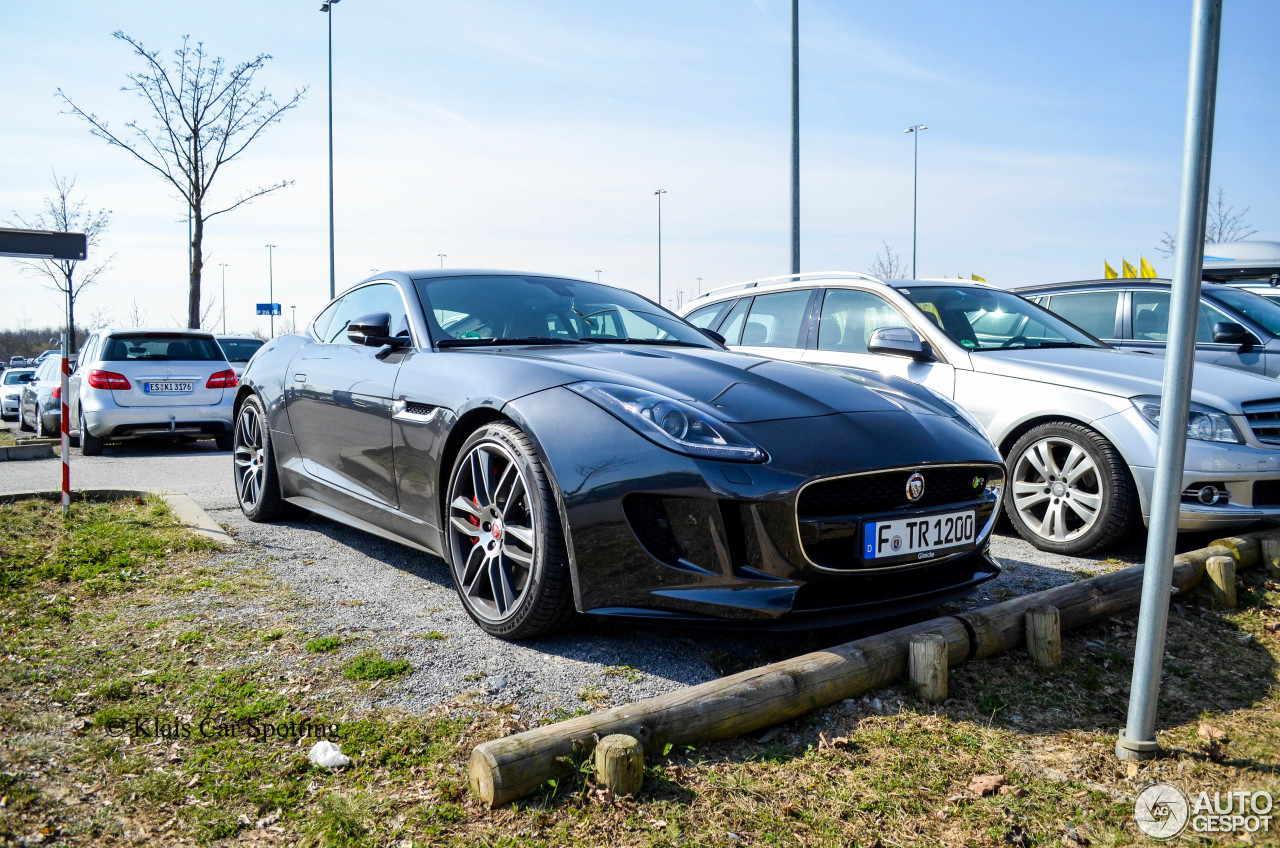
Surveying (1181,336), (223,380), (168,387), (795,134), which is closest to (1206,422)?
(1181,336)

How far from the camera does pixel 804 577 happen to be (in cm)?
302

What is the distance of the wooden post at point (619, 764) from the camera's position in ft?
7.45

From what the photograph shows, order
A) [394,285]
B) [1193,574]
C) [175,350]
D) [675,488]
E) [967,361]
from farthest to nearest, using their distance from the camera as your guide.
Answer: [175,350]
[967,361]
[394,285]
[1193,574]
[675,488]

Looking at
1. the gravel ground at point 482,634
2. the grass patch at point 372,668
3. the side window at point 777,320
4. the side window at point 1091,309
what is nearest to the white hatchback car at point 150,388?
the gravel ground at point 482,634

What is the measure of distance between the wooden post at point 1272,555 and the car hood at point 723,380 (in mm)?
2032

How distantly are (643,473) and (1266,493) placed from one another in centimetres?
369

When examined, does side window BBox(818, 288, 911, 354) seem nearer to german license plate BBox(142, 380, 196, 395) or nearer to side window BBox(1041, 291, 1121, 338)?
side window BBox(1041, 291, 1121, 338)

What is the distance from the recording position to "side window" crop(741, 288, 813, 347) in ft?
21.2

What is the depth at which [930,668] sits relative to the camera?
9.69 feet

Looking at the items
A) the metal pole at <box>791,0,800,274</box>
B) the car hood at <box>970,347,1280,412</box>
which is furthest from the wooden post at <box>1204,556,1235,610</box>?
the metal pole at <box>791,0,800,274</box>

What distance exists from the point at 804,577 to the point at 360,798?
1.46 metres

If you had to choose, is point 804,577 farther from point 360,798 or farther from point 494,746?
point 360,798

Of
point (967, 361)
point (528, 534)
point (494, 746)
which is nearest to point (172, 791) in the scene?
point (494, 746)

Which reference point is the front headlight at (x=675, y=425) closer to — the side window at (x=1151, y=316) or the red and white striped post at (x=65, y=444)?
the red and white striped post at (x=65, y=444)
